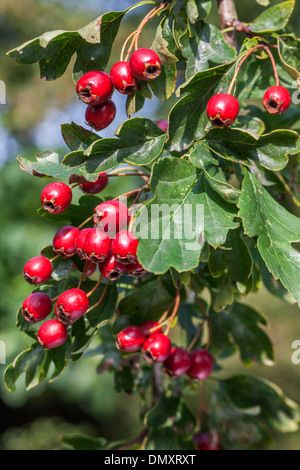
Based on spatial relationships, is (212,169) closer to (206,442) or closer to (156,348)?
(156,348)

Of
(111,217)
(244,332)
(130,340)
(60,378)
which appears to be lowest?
(60,378)

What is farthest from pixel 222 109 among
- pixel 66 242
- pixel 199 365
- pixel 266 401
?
pixel 266 401

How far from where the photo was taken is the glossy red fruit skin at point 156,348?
70 cm

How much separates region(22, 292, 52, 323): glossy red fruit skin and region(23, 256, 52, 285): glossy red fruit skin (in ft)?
0.11

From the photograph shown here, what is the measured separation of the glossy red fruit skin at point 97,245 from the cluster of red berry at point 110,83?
157 mm

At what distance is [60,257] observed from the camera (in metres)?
0.65

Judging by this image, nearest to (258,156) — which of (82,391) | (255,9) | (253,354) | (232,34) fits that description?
(232,34)

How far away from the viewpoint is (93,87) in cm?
58

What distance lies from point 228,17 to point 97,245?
0.50m

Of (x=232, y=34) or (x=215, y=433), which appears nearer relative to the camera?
(x=232, y=34)

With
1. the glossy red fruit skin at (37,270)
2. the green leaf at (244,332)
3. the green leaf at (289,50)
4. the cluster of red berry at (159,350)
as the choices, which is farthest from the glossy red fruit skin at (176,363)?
the green leaf at (289,50)

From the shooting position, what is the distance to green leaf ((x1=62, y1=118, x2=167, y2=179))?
57 centimetres

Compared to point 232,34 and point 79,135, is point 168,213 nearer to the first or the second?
point 79,135
